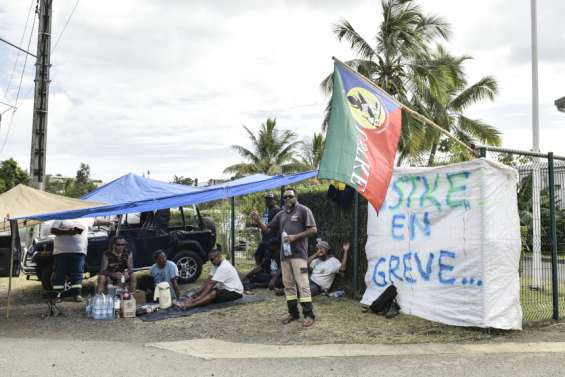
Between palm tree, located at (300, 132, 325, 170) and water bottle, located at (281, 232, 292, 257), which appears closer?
water bottle, located at (281, 232, 292, 257)

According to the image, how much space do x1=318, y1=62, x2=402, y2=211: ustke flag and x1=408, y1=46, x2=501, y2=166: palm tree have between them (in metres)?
11.8

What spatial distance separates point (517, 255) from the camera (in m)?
6.54

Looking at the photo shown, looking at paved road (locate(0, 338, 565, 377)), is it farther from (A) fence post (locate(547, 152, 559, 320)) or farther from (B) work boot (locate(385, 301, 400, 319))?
(B) work boot (locate(385, 301, 400, 319))

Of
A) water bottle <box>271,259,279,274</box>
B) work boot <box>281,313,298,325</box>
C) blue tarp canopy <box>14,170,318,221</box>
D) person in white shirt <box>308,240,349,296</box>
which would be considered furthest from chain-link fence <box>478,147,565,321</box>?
water bottle <box>271,259,279,274</box>

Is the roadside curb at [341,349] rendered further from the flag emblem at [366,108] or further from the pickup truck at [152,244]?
the pickup truck at [152,244]

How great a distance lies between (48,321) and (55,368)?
2.83 meters

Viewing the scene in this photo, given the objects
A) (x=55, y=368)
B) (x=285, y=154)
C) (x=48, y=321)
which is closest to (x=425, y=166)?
(x=55, y=368)

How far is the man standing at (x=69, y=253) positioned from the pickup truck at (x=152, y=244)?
721mm

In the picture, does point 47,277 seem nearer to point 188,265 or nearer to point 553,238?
point 188,265

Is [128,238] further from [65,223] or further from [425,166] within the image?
[425,166]

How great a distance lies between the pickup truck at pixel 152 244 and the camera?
10.0 m

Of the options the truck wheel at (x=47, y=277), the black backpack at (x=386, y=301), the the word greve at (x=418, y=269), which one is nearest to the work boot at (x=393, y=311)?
the black backpack at (x=386, y=301)

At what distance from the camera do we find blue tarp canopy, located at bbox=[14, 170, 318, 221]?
8500 millimetres

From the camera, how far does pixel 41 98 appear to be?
1442 centimetres
